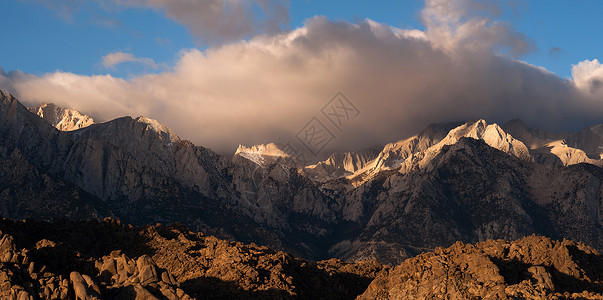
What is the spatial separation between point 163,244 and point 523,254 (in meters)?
69.3

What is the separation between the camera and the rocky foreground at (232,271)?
89875mm

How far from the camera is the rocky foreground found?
89875 millimetres

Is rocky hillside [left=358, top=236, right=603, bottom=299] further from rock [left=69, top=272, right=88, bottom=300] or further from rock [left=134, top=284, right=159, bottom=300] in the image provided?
rock [left=69, top=272, right=88, bottom=300]

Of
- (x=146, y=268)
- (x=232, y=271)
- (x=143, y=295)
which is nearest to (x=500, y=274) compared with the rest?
(x=232, y=271)

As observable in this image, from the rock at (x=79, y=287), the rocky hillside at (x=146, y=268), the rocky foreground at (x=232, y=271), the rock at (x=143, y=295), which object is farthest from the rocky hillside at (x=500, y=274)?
the rock at (x=79, y=287)

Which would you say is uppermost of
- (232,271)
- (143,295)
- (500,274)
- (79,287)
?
(500,274)

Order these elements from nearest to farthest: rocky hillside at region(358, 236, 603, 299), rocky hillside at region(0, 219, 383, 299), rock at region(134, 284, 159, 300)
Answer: rock at region(134, 284, 159, 300)
rocky hillside at region(0, 219, 383, 299)
rocky hillside at region(358, 236, 603, 299)

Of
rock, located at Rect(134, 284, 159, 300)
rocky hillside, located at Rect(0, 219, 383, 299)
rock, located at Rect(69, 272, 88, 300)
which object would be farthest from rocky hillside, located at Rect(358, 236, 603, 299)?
rock, located at Rect(69, 272, 88, 300)

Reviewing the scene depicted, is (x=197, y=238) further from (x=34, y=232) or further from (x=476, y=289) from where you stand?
(x=476, y=289)

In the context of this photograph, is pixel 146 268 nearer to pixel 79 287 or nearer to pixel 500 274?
pixel 79 287

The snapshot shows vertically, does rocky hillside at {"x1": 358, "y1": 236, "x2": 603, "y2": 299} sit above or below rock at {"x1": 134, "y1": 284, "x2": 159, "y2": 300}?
above

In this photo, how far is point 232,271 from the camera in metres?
122

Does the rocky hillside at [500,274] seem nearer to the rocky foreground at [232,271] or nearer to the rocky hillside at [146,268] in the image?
the rocky foreground at [232,271]

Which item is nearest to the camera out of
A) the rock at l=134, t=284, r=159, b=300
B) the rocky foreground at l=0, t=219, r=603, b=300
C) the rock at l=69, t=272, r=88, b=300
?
the rock at l=69, t=272, r=88, b=300
